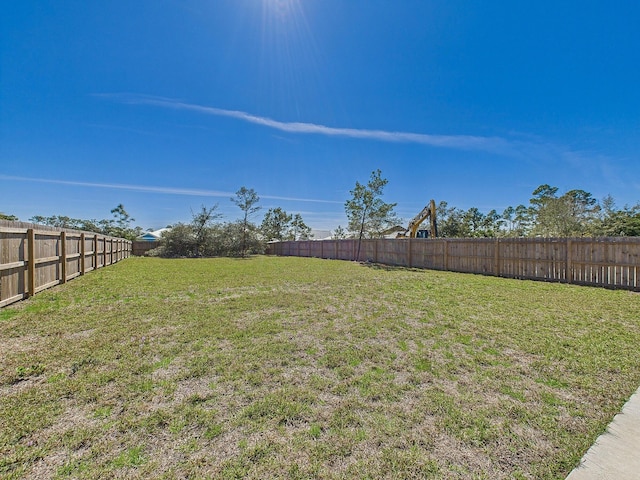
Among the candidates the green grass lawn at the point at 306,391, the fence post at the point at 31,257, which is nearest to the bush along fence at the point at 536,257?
the green grass lawn at the point at 306,391

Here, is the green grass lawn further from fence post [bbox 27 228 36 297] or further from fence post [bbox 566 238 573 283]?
fence post [bbox 566 238 573 283]

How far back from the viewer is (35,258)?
577 centimetres

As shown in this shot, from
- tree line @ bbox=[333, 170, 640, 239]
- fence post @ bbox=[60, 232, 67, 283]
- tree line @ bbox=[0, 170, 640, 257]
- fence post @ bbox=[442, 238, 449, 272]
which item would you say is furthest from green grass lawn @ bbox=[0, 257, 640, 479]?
tree line @ bbox=[333, 170, 640, 239]

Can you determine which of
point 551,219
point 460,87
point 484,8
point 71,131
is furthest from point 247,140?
point 551,219

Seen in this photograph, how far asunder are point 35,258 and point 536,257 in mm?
14056

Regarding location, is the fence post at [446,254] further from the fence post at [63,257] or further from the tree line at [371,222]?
the fence post at [63,257]

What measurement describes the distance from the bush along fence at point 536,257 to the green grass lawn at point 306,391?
12.5 ft

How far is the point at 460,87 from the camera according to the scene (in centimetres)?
1155

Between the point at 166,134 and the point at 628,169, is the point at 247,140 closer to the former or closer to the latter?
the point at 166,134

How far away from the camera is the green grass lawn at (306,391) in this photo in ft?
4.90

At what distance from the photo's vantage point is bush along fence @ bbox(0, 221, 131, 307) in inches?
190

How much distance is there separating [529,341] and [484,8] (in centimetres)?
1033

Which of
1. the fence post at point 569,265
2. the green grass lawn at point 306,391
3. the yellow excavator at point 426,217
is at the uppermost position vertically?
the yellow excavator at point 426,217

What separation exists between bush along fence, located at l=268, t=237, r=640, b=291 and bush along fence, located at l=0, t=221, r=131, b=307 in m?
13.6
